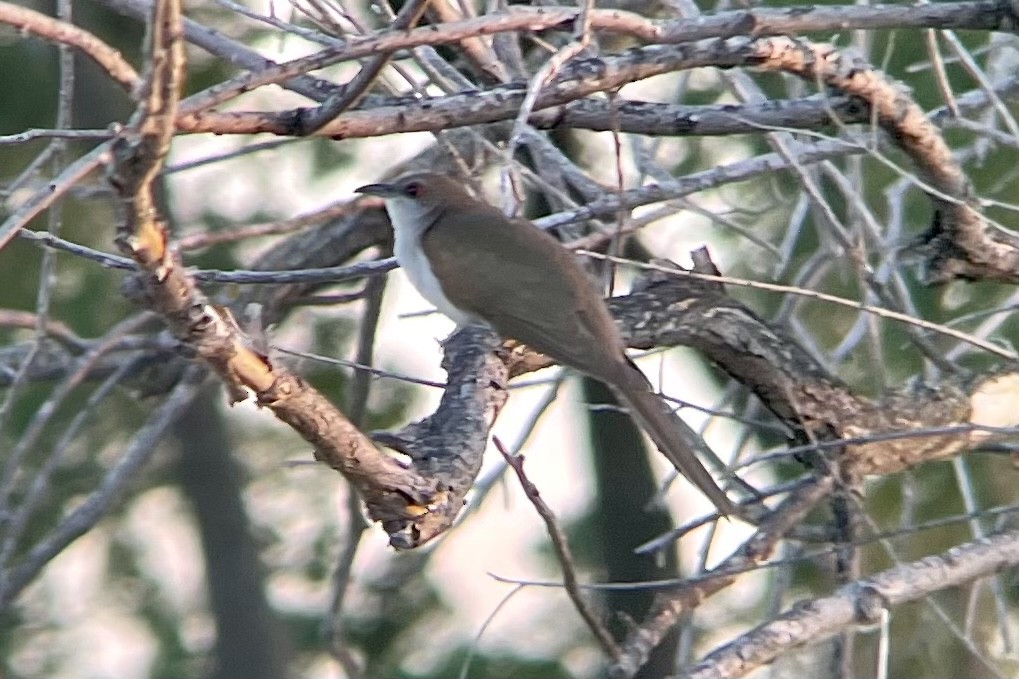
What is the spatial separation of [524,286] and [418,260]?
366mm

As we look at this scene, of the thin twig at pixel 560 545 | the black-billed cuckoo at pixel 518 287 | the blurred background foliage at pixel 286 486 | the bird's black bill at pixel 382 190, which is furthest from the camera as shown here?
the blurred background foliage at pixel 286 486

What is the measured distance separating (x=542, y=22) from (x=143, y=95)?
1.26 meters

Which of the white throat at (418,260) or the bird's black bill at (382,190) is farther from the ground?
the bird's black bill at (382,190)

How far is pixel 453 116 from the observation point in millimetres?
3119

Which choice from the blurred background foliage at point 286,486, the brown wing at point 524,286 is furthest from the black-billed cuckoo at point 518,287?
the blurred background foliage at point 286,486

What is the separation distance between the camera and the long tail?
12.0 feet

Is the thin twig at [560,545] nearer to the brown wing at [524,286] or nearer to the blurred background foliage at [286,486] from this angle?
the brown wing at [524,286]

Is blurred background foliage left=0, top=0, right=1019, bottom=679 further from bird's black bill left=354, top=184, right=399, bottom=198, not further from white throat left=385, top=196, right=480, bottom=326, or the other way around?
white throat left=385, top=196, right=480, bottom=326

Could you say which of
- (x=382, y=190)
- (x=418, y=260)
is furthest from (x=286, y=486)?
(x=418, y=260)

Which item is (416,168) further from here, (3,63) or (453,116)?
(453,116)

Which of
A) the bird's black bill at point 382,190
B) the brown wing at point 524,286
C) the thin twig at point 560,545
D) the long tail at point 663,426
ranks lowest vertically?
the thin twig at point 560,545

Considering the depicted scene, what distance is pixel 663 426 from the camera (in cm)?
394

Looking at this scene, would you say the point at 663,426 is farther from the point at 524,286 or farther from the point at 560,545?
the point at 560,545

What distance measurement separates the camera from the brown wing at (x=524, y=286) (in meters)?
4.03
